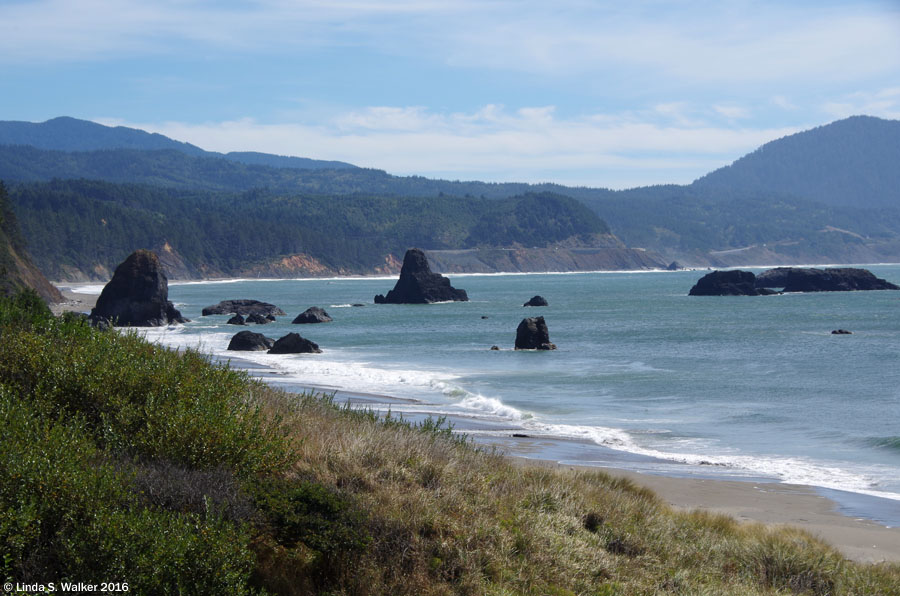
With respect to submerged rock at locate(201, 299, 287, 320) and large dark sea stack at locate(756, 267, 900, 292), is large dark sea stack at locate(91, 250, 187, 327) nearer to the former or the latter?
submerged rock at locate(201, 299, 287, 320)

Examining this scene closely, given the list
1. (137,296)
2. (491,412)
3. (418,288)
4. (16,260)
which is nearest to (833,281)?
(418,288)

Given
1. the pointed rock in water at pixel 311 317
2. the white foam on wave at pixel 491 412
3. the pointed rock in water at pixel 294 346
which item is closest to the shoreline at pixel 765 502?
the white foam on wave at pixel 491 412

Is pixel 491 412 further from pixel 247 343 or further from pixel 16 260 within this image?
pixel 16 260

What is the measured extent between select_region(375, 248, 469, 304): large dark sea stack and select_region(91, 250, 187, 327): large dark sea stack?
127ft

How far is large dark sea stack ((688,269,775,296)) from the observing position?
108 m

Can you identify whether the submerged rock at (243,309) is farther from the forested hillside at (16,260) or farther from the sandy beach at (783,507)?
the sandy beach at (783,507)

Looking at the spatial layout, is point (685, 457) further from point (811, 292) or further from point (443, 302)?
point (811, 292)

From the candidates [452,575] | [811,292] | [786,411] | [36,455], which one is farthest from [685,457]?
[811,292]

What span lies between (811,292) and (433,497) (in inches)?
4525

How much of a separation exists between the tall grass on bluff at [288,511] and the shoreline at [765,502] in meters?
1.70

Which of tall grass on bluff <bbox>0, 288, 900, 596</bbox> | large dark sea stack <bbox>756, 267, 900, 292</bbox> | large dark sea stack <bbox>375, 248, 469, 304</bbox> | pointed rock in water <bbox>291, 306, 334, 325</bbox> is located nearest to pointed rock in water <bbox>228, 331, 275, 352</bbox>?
pointed rock in water <bbox>291, 306, 334, 325</bbox>

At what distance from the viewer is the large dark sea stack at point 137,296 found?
5966 centimetres

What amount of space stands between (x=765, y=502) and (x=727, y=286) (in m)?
99.3

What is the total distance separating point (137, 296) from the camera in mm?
60219
